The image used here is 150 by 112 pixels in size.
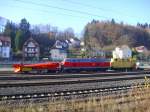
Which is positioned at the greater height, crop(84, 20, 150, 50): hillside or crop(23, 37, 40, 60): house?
crop(84, 20, 150, 50): hillside

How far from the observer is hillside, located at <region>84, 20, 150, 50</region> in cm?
13562

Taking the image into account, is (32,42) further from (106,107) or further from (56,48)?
(106,107)

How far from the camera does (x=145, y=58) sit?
107500mm

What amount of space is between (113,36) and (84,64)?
9183 centimetres

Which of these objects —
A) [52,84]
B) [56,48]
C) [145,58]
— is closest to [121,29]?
[145,58]

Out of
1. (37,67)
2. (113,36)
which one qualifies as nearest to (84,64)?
(37,67)

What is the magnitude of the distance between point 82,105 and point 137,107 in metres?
2.61

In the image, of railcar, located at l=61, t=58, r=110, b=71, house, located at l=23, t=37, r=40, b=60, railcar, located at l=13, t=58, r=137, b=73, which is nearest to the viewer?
railcar, located at l=13, t=58, r=137, b=73

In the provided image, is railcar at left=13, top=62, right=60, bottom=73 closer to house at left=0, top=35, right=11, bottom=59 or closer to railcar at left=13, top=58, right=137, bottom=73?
railcar at left=13, top=58, right=137, bottom=73

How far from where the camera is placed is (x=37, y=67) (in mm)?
42875

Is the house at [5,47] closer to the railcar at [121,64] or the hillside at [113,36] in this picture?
the railcar at [121,64]

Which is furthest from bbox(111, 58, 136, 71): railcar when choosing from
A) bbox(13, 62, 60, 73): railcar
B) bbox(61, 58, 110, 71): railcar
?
bbox(13, 62, 60, 73): railcar

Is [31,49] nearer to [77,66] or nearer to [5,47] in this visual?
[5,47]

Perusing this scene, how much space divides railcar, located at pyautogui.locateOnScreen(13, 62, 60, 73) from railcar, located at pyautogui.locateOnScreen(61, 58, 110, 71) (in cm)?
226
